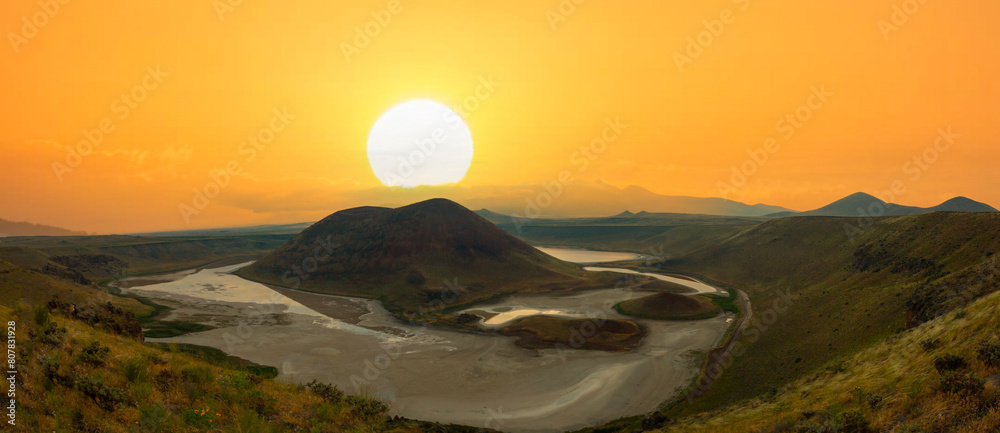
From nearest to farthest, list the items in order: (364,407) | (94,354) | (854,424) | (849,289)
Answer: (94,354) → (854,424) → (364,407) → (849,289)

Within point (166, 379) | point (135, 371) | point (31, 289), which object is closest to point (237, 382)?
point (166, 379)

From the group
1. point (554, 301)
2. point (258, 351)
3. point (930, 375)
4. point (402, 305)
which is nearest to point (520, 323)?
point (554, 301)

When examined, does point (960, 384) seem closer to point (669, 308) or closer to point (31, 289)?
point (669, 308)

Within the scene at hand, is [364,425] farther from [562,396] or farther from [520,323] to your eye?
[520,323]

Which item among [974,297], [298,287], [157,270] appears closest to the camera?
[974,297]

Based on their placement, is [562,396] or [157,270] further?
[157,270]

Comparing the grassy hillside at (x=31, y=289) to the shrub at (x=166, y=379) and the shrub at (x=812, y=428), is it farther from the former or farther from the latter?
the shrub at (x=812, y=428)

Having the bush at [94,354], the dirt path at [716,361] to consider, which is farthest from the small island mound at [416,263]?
the bush at [94,354]
